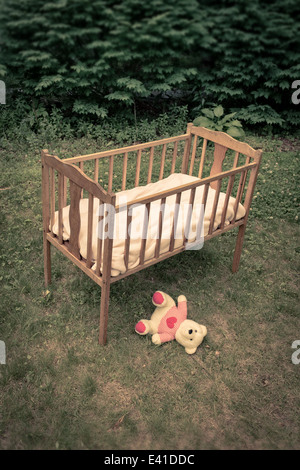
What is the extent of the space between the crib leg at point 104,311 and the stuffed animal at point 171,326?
235 mm

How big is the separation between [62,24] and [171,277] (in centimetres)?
391

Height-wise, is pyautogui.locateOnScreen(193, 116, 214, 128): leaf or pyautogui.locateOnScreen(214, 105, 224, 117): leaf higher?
pyautogui.locateOnScreen(214, 105, 224, 117): leaf

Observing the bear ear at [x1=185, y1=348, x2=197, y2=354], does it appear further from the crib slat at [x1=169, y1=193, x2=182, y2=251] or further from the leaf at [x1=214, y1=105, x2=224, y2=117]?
the leaf at [x1=214, y1=105, x2=224, y2=117]

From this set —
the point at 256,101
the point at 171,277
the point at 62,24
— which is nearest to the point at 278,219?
the point at 171,277

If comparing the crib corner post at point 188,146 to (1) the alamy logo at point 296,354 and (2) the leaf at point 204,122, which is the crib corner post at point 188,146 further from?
(2) the leaf at point 204,122

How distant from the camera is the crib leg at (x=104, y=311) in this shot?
266cm

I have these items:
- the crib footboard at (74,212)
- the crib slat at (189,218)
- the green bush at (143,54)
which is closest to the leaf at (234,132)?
the green bush at (143,54)

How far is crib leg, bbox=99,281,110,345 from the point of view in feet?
8.74

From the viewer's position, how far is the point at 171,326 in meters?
2.90

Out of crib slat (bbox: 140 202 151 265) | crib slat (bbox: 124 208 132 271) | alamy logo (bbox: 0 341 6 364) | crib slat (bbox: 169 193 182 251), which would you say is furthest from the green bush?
alamy logo (bbox: 0 341 6 364)

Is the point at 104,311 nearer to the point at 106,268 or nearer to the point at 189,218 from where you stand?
the point at 106,268

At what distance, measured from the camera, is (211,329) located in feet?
10.0

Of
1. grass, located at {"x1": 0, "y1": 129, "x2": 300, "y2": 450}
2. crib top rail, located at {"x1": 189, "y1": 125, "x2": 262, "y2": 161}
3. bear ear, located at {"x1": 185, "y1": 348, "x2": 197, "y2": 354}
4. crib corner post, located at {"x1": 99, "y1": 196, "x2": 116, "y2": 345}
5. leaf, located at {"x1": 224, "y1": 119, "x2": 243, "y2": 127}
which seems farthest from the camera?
leaf, located at {"x1": 224, "y1": 119, "x2": 243, "y2": 127}

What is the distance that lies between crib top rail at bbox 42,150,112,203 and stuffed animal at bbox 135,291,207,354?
0.82 metres
